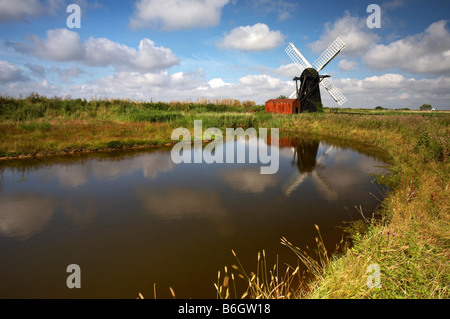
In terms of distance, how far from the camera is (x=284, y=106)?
32.2m

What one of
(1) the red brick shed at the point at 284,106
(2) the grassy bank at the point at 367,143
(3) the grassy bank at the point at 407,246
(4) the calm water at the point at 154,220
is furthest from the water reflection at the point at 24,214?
(1) the red brick shed at the point at 284,106

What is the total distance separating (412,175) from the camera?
6293 mm

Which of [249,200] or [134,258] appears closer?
[134,258]

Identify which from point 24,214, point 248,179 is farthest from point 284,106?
point 24,214

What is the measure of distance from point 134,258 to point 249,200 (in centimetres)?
320

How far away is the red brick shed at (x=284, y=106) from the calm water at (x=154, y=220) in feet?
76.2

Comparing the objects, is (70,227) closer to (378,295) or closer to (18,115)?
(378,295)

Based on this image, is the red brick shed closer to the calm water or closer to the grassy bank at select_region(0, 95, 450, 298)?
the grassy bank at select_region(0, 95, 450, 298)

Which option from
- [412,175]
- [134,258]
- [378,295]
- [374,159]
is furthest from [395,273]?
[374,159]

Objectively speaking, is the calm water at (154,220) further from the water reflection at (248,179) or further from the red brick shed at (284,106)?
the red brick shed at (284,106)

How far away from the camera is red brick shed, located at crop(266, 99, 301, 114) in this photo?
31.2m

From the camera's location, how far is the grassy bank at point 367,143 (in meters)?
2.53

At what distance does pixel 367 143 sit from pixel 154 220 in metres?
15.4
